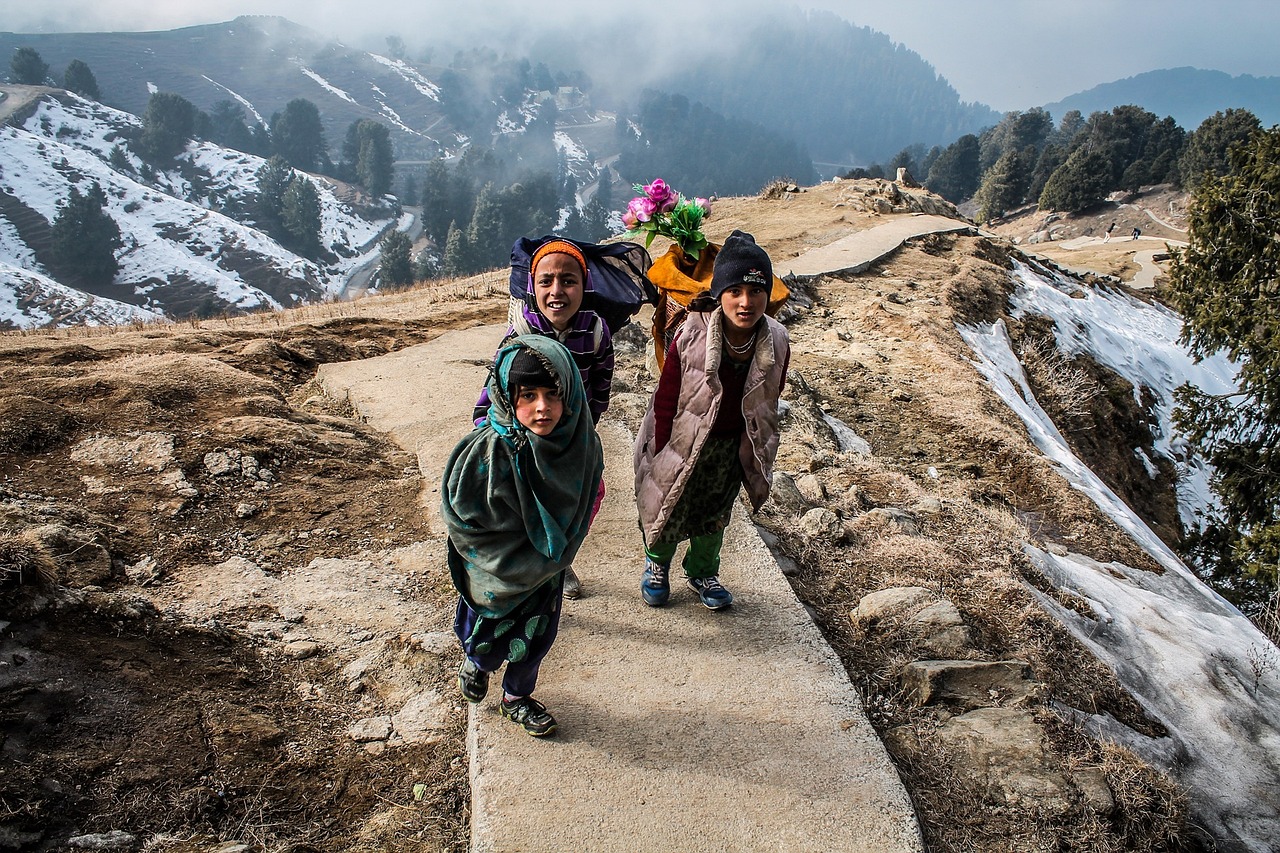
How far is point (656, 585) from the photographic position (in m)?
2.99

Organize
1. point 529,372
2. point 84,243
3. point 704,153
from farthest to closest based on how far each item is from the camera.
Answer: point 704,153 → point 84,243 → point 529,372

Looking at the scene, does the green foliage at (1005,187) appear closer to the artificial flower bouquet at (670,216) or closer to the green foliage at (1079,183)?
the green foliage at (1079,183)

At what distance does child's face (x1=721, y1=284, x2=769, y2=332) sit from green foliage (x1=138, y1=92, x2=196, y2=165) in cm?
8735

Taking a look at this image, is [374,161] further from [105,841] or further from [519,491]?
[105,841]

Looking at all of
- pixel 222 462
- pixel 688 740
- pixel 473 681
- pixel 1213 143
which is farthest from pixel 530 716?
pixel 1213 143

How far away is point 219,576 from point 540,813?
1846 mm

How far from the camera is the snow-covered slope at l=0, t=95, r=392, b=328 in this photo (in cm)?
5094

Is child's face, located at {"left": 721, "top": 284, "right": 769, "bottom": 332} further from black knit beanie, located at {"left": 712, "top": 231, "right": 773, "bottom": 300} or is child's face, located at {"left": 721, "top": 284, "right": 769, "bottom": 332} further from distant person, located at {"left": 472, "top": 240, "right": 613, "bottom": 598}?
distant person, located at {"left": 472, "top": 240, "right": 613, "bottom": 598}

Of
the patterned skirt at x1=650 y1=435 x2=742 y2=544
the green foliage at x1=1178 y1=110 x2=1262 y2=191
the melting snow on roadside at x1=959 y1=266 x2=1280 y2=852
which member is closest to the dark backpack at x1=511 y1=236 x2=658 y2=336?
the patterned skirt at x1=650 y1=435 x2=742 y2=544

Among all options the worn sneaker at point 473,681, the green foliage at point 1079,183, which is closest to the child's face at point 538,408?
the worn sneaker at point 473,681

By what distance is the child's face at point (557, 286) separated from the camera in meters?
2.58

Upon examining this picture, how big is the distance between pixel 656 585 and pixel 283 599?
1.57 metres

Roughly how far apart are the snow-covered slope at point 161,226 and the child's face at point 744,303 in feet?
147

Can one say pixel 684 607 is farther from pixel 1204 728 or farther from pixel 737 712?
pixel 1204 728
